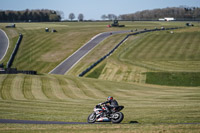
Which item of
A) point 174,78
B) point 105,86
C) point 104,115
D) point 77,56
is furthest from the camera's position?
point 77,56

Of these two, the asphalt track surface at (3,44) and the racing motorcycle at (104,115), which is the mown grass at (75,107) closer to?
the racing motorcycle at (104,115)

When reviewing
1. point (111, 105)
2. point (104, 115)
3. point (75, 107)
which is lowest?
point (75, 107)

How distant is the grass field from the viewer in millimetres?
22938

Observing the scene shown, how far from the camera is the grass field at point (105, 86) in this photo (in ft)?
75.3

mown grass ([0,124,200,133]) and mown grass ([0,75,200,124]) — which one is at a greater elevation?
mown grass ([0,124,200,133])

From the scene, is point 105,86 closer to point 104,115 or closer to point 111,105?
point 104,115

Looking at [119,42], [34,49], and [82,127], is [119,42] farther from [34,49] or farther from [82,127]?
[82,127]

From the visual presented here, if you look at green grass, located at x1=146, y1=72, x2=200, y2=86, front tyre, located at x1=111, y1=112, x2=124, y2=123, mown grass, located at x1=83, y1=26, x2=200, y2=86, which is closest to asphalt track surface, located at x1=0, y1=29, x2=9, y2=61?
mown grass, located at x1=83, y1=26, x2=200, y2=86

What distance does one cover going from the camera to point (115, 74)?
69.3 metres

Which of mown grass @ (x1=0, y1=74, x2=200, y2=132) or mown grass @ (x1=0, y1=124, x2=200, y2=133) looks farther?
mown grass @ (x1=0, y1=74, x2=200, y2=132)

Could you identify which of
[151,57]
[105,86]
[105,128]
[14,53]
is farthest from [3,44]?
[105,128]

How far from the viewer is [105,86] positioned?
51.7 m

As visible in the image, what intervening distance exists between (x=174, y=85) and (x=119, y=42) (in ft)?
151

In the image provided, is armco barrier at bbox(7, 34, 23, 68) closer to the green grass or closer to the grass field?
the grass field
